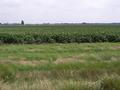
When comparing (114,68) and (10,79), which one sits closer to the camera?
(10,79)

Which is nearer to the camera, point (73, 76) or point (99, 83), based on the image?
point (99, 83)

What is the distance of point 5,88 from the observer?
8.49 metres

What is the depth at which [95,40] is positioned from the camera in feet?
143

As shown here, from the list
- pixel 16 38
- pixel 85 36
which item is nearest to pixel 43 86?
pixel 16 38

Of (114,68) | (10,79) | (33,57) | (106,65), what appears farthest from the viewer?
(33,57)

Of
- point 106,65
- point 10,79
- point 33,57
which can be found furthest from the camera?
point 33,57

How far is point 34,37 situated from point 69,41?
4.79 m

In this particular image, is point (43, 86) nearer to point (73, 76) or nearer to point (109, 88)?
point (109, 88)

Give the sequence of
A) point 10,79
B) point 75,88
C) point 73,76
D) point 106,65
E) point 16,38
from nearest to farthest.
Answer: point 75,88
point 10,79
point 73,76
point 106,65
point 16,38

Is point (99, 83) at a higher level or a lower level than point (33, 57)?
higher

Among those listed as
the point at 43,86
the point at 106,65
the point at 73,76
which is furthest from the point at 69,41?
the point at 43,86

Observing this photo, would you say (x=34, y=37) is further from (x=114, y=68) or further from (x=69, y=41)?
(x=114, y=68)

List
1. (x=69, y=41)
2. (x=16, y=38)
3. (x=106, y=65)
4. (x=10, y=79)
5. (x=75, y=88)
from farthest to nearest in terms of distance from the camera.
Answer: (x=69, y=41) < (x=16, y=38) < (x=106, y=65) < (x=10, y=79) < (x=75, y=88)

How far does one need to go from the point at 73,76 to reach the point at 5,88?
13.2 ft
